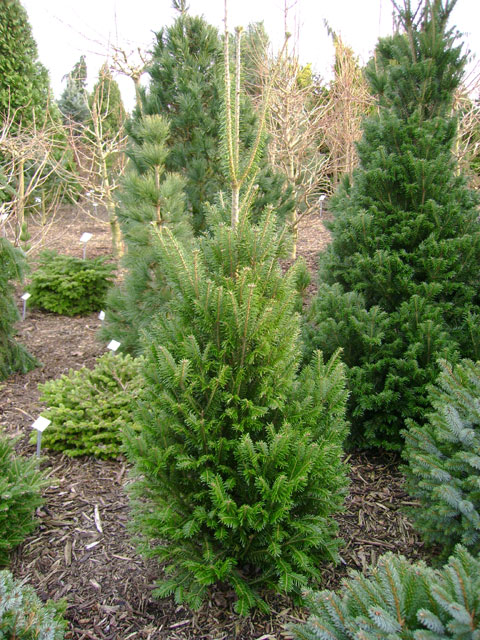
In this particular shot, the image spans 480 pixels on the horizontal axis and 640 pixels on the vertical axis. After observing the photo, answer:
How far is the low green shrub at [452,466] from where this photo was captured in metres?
2.09

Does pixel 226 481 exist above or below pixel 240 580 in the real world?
above

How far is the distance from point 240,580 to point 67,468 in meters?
1.89

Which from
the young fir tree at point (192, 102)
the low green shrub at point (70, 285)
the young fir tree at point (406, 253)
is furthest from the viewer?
the low green shrub at point (70, 285)

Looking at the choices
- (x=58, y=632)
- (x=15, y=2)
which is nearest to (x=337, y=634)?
(x=58, y=632)

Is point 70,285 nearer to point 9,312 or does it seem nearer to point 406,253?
point 9,312

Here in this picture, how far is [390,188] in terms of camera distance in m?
3.48

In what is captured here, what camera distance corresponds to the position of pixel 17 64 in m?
10.4

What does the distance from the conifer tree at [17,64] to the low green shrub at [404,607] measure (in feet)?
35.3

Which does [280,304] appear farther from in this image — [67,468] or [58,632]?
[67,468]

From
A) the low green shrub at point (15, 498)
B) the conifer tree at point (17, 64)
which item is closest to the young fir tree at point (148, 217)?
the low green shrub at point (15, 498)

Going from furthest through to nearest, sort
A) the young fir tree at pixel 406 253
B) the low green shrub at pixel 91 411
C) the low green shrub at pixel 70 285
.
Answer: the low green shrub at pixel 70 285 → the low green shrub at pixel 91 411 → the young fir tree at pixel 406 253

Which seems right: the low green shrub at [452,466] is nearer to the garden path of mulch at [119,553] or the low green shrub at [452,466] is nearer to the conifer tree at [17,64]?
the garden path of mulch at [119,553]

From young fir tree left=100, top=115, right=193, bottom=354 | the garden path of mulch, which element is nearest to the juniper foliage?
the garden path of mulch

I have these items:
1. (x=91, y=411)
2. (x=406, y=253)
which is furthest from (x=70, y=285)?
(x=406, y=253)
